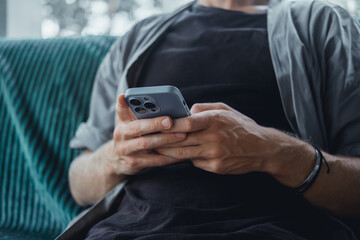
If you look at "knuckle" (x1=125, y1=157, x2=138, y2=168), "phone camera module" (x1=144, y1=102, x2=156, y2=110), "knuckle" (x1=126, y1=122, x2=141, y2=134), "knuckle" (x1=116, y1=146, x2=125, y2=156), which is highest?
"phone camera module" (x1=144, y1=102, x2=156, y2=110)

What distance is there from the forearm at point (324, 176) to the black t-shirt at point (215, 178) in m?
0.05

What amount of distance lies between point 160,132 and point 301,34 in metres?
0.46

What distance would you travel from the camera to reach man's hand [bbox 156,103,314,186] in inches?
27.5

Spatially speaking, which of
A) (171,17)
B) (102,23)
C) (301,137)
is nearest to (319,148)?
(301,137)

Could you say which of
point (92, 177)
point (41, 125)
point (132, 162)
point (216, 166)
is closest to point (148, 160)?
point (132, 162)

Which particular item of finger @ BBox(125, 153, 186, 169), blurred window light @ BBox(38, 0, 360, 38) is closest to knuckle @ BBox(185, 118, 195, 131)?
finger @ BBox(125, 153, 186, 169)

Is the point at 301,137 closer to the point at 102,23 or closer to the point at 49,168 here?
the point at 49,168

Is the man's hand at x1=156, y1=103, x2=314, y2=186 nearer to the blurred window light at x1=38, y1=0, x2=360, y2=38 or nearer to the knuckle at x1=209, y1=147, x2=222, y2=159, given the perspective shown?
the knuckle at x1=209, y1=147, x2=222, y2=159

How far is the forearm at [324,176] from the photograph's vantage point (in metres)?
0.76

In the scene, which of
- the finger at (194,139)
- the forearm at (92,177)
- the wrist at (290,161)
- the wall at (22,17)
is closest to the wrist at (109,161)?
the forearm at (92,177)

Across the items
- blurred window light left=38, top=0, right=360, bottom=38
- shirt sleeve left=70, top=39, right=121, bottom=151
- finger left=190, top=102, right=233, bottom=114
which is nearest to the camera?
finger left=190, top=102, right=233, bottom=114

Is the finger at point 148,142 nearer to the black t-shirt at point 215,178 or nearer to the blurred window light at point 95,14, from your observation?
the black t-shirt at point 215,178

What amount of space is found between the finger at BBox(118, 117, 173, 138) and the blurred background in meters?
1.09

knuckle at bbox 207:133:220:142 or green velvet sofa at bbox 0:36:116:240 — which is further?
green velvet sofa at bbox 0:36:116:240
